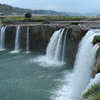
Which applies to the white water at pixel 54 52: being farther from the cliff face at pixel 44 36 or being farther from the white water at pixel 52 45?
the cliff face at pixel 44 36

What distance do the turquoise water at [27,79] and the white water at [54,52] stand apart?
124cm

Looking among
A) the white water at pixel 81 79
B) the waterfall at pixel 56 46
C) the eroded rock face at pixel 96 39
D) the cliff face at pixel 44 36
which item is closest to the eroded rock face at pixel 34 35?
the cliff face at pixel 44 36

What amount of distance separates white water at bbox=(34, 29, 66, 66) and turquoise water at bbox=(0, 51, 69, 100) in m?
1.24

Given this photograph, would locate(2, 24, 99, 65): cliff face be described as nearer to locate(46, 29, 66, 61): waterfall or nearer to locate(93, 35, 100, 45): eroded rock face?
locate(46, 29, 66, 61): waterfall

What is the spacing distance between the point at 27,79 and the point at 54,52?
26.3 feet

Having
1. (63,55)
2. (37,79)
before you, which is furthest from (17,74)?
(63,55)

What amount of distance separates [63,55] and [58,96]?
31.7 feet

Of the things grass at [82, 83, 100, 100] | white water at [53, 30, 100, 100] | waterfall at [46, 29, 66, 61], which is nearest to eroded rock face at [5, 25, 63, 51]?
waterfall at [46, 29, 66, 61]

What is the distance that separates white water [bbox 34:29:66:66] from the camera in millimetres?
23484

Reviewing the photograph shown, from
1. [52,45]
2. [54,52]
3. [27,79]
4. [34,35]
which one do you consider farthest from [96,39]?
[34,35]

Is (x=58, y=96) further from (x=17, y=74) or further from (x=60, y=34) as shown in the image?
(x=60, y=34)

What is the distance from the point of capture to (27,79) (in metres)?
18.3

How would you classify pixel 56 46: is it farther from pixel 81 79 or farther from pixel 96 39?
pixel 81 79

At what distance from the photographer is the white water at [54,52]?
2348cm
